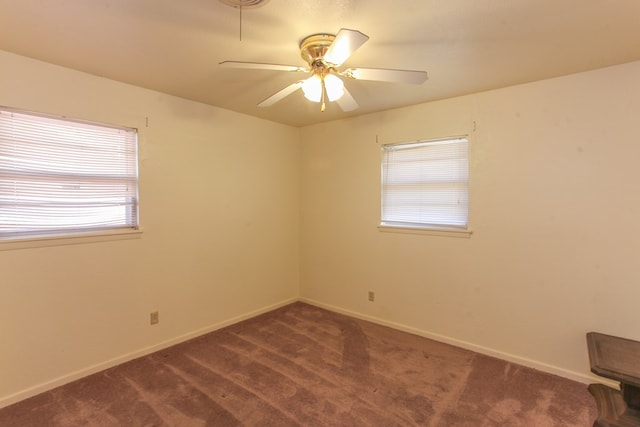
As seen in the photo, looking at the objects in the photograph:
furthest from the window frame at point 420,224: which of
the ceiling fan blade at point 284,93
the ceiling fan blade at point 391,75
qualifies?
the ceiling fan blade at point 284,93

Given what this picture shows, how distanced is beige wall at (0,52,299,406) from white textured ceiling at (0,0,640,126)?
0.99 feet

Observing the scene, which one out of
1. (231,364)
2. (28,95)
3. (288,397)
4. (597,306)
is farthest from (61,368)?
(597,306)

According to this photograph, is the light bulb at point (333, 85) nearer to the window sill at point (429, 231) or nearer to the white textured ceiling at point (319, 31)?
the white textured ceiling at point (319, 31)

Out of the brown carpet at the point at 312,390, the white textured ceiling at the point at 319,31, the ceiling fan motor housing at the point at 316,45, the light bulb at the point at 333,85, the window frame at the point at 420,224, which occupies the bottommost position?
the brown carpet at the point at 312,390

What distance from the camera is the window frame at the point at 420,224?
3.05 metres

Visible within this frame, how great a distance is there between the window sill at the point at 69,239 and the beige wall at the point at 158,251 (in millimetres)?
34

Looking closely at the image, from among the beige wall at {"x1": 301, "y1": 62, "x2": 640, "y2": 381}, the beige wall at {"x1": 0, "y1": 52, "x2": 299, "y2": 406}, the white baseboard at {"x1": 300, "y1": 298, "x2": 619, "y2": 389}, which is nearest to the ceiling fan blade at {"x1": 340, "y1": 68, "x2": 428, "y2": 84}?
the beige wall at {"x1": 301, "y1": 62, "x2": 640, "y2": 381}

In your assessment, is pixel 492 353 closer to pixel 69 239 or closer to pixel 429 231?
pixel 429 231

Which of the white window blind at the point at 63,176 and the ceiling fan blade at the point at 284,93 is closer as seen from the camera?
the ceiling fan blade at the point at 284,93

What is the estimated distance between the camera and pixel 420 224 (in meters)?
3.39

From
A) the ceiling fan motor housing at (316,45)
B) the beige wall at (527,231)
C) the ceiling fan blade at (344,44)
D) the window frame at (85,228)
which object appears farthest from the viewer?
the beige wall at (527,231)

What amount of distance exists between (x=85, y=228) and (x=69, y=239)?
14 cm

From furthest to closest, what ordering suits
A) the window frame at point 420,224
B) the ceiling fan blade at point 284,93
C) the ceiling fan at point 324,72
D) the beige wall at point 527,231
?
the window frame at point 420,224 → the beige wall at point 527,231 → the ceiling fan blade at point 284,93 → the ceiling fan at point 324,72

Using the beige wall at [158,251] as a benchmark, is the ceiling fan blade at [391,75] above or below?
above
